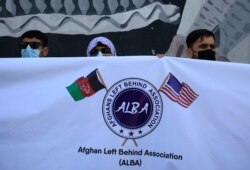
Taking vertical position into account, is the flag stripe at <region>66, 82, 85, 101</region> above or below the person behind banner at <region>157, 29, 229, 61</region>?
below

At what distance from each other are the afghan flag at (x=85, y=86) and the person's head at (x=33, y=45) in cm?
85

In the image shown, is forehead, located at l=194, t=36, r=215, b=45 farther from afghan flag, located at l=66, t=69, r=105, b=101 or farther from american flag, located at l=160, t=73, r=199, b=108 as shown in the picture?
afghan flag, located at l=66, t=69, r=105, b=101

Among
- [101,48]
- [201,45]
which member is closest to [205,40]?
[201,45]

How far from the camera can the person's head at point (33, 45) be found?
439 cm

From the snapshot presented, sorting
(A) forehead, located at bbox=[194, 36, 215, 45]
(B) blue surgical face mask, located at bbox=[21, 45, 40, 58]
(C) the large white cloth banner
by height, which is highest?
(A) forehead, located at bbox=[194, 36, 215, 45]

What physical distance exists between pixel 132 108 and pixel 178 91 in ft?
0.97

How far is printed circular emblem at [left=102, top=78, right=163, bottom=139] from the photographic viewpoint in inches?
142

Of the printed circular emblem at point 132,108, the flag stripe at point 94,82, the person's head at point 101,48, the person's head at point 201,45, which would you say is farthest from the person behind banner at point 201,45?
the flag stripe at point 94,82

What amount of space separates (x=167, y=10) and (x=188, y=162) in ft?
7.70

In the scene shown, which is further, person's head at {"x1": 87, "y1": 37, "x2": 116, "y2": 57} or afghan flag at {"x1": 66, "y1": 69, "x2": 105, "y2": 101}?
person's head at {"x1": 87, "y1": 37, "x2": 116, "y2": 57}

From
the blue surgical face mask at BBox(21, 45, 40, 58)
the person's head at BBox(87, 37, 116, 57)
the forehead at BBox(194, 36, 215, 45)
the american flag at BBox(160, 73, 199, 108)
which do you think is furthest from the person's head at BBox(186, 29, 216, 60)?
the blue surgical face mask at BBox(21, 45, 40, 58)

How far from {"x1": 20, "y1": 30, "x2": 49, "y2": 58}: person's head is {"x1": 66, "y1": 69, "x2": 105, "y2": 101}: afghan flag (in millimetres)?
845

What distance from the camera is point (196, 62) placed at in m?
3.71

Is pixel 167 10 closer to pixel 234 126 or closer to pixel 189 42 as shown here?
pixel 189 42
